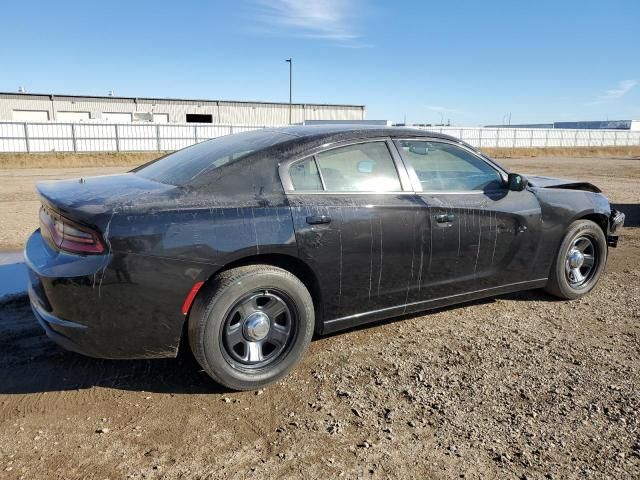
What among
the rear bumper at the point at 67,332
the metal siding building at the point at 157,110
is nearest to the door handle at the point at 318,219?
the rear bumper at the point at 67,332

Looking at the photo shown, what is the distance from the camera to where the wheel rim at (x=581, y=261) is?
482cm

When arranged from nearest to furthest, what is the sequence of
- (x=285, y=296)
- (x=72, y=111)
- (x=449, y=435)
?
(x=449, y=435) → (x=285, y=296) → (x=72, y=111)

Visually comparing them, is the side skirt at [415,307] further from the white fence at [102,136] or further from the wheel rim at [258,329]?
the white fence at [102,136]

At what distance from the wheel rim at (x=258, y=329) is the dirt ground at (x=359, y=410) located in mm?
228

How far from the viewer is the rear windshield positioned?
3.35 metres

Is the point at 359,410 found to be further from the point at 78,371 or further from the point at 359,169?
the point at 78,371

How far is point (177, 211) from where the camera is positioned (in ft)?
9.52

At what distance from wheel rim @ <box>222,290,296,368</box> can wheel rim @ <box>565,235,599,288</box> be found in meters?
2.95

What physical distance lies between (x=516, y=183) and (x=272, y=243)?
2.30 m

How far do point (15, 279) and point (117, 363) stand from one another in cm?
234

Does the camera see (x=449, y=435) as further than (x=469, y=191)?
No

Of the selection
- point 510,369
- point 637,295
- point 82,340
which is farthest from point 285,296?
point 637,295

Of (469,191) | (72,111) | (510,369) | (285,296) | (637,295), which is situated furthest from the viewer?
(72,111)

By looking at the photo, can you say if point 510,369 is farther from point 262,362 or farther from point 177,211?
point 177,211
